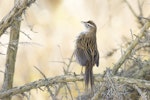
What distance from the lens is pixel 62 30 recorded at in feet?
27.8

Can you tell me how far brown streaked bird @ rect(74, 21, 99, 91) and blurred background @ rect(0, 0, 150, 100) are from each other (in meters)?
3.46

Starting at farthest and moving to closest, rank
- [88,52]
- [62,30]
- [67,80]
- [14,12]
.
Result: [62,30], [88,52], [67,80], [14,12]

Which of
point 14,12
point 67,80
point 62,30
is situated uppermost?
point 62,30

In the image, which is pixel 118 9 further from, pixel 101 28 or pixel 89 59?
pixel 89 59

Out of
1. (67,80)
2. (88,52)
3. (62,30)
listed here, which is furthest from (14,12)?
(62,30)

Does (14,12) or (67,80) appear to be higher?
(14,12)

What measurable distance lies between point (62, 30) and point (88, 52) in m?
4.45

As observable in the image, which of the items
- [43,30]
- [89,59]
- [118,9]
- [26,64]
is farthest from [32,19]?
[89,59]

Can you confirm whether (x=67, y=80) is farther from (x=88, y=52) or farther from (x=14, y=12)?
(x=14, y=12)

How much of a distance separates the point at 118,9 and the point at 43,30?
139cm

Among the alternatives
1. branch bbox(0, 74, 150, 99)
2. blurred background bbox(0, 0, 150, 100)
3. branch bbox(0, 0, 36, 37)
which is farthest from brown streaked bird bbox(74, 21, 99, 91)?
blurred background bbox(0, 0, 150, 100)

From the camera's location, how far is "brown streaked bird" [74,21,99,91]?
3.72m

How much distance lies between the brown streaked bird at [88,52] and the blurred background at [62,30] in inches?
136

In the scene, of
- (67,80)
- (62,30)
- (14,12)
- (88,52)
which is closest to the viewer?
(14,12)
